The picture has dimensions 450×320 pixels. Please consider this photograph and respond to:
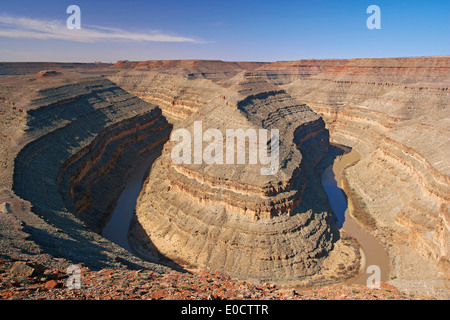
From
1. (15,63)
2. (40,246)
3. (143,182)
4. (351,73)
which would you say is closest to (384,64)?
(351,73)

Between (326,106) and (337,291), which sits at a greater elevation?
(326,106)

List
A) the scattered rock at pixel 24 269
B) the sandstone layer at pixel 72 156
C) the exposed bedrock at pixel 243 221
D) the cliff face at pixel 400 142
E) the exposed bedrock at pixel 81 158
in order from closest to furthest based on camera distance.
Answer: the scattered rock at pixel 24 269 → the exposed bedrock at pixel 81 158 → the sandstone layer at pixel 72 156 → the exposed bedrock at pixel 243 221 → the cliff face at pixel 400 142

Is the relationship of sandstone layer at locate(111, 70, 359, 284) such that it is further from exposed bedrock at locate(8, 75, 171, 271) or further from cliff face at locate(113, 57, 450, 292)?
exposed bedrock at locate(8, 75, 171, 271)

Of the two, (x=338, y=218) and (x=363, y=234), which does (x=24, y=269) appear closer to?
(x=363, y=234)

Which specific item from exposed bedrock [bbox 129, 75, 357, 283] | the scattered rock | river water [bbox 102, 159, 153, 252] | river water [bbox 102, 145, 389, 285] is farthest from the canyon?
the scattered rock

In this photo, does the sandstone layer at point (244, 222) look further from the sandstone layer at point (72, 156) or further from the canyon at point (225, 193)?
the sandstone layer at point (72, 156)

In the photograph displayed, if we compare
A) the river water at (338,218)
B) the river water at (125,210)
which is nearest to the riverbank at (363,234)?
the river water at (338,218)
